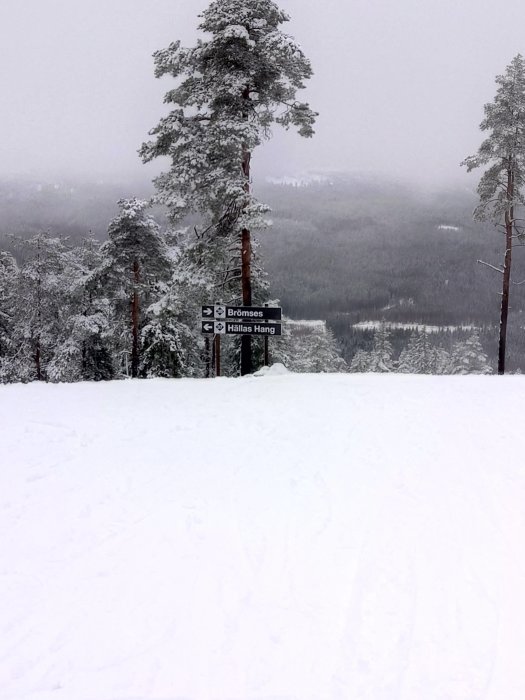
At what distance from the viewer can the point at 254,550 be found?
5105mm

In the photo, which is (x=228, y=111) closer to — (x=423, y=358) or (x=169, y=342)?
(x=169, y=342)

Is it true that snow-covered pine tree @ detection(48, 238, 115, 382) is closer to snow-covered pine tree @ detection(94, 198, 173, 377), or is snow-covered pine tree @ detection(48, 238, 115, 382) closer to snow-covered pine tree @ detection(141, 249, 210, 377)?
snow-covered pine tree @ detection(94, 198, 173, 377)

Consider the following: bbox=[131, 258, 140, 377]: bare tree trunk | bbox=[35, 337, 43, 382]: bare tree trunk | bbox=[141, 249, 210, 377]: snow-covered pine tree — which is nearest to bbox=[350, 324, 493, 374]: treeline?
bbox=[141, 249, 210, 377]: snow-covered pine tree

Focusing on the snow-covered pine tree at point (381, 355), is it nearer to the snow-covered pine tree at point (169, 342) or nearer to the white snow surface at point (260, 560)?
the snow-covered pine tree at point (169, 342)

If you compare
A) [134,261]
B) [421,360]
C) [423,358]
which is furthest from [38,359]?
[423,358]

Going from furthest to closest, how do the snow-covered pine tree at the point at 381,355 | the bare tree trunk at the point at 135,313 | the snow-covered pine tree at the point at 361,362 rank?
the snow-covered pine tree at the point at 361,362 < the snow-covered pine tree at the point at 381,355 < the bare tree trunk at the point at 135,313

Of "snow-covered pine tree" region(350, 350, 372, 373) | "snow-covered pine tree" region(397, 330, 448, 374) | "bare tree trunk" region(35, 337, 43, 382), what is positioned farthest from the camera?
"snow-covered pine tree" region(350, 350, 372, 373)

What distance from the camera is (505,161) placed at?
70.7 ft

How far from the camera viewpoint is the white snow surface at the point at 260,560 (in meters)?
3.48

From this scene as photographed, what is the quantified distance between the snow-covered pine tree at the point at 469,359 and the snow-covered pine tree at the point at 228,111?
105 feet

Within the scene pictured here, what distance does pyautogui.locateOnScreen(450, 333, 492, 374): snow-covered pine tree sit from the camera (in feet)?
137

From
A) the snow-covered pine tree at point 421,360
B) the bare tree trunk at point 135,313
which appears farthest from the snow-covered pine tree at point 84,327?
the snow-covered pine tree at point 421,360

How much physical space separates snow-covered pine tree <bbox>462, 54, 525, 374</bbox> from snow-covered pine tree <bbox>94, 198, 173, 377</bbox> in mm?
16516

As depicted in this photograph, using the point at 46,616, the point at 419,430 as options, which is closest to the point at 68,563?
the point at 46,616
